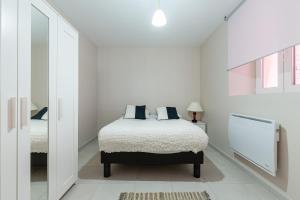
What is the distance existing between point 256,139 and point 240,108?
68cm

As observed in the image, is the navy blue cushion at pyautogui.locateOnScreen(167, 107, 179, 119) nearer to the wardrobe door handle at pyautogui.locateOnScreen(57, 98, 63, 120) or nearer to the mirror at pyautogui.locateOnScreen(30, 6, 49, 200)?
the wardrobe door handle at pyautogui.locateOnScreen(57, 98, 63, 120)

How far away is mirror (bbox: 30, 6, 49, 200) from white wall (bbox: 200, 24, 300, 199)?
2.14m

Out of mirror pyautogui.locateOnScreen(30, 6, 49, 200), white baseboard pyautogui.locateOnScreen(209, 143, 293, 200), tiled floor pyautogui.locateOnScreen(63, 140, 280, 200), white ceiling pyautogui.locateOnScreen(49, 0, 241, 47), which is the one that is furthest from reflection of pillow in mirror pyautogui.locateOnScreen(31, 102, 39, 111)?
white baseboard pyautogui.locateOnScreen(209, 143, 293, 200)

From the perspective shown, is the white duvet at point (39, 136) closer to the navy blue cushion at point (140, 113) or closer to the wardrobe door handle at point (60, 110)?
the wardrobe door handle at point (60, 110)

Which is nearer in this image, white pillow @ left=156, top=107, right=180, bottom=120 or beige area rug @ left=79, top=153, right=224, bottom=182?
beige area rug @ left=79, top=153, right=224, bottom=182

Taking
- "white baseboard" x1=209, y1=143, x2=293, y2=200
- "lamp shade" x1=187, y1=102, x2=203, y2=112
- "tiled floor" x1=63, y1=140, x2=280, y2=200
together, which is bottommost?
"tiled floor" x1=63, y1=140, x2=280, y2=200

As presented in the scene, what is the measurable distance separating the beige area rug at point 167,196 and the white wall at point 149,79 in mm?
3057

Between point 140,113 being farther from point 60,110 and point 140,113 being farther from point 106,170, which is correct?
point 60,110

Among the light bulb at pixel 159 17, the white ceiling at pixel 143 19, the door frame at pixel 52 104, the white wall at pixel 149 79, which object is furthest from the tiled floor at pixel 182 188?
the white wall at pixel 149 79

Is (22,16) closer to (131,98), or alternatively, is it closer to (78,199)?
(78,199)

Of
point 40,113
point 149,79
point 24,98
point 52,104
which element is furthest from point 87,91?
point 24,98

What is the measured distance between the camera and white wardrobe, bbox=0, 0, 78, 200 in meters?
1.20

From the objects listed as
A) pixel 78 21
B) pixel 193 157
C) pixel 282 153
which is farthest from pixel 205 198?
pixel 78 21

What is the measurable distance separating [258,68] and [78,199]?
2682mm
